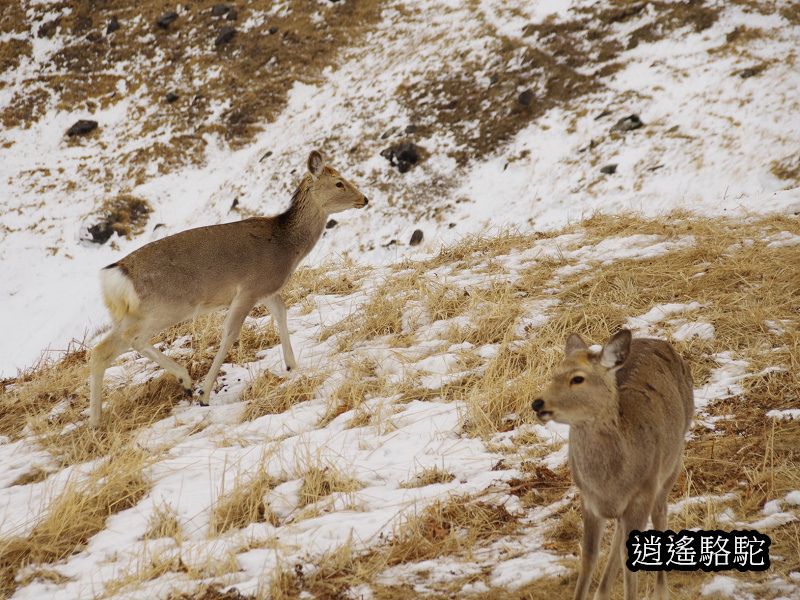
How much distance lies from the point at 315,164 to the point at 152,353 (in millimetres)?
2682

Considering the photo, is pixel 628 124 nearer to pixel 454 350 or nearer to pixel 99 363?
pixel 454 350

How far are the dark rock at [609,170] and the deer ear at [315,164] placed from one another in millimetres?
10771

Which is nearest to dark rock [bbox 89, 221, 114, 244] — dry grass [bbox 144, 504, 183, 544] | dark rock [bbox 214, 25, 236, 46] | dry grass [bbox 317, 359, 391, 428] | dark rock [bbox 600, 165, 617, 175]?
dark rock [bbox 214, 25, 236, 46]

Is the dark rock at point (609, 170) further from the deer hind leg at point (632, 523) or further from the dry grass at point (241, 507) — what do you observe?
the deer hind leg at point (632, 523)

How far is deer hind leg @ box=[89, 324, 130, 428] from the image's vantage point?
5.59 metres

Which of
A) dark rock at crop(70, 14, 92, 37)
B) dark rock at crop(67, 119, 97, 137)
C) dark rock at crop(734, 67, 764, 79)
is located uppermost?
dark rock at crop(70, 14, 92, 37)

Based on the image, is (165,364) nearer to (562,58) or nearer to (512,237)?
(512,237)

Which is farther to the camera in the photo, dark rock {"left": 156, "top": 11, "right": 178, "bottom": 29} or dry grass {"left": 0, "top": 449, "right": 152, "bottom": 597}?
dark rock {"left": 156, "top": 11, "right": 178, "bottom": 29}

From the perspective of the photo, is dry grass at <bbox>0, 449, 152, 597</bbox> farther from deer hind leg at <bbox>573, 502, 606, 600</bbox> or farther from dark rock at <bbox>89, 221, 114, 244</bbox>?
dark rock at <bbox>89, 221, 114, 244</bbox>

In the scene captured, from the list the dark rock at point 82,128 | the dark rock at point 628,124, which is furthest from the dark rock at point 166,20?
the dark rock at point 628,124

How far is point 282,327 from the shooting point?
655 cm

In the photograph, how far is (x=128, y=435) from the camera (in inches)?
207

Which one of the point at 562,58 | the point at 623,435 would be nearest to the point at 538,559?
the point at 623,435

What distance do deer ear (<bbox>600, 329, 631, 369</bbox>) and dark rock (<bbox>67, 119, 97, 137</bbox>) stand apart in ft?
87.2
